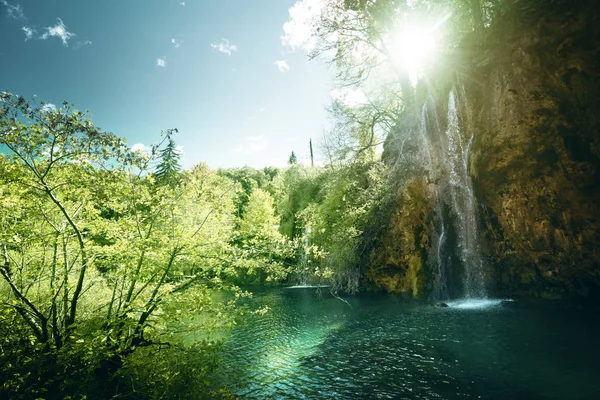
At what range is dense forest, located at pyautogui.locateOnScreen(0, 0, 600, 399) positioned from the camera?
16.8 ft

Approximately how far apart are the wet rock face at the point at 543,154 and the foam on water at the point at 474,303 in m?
2.01

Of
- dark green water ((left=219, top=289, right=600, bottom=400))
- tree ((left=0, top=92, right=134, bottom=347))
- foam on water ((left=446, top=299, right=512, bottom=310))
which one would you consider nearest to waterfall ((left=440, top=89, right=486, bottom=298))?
foam on water ((left=446, top=299, right=512, bottom=310))

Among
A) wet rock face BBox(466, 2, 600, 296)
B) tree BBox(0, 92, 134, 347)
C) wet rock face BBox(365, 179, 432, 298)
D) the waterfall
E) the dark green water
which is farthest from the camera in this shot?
wet rock face BBox(365, 179, 432, 298)

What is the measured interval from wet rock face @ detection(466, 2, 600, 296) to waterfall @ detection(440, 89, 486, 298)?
714 millimetres

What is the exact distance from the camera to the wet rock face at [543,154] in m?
10.9

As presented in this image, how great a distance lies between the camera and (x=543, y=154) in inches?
503

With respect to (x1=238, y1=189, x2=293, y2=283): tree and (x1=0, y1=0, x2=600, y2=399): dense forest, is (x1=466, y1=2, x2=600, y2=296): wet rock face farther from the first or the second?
(x1=238, y1=189, x2=293, y2=283): tree

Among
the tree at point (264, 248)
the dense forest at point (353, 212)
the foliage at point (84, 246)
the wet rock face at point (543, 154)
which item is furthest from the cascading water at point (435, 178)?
the foliage at point (84, 246)

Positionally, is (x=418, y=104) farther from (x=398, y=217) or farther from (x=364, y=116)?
(x=398, y=217)

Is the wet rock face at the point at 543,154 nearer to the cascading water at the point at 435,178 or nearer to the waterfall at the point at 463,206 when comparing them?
the waterfall at the point at 463,206

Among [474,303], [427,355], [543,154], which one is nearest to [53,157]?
[427,355]

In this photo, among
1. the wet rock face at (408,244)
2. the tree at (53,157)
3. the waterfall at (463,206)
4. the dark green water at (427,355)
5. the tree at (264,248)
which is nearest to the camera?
the tree at (53,157)

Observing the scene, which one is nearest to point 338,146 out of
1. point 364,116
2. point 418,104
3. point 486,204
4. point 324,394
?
point 364,116

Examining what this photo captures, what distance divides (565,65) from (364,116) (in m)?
11.7
